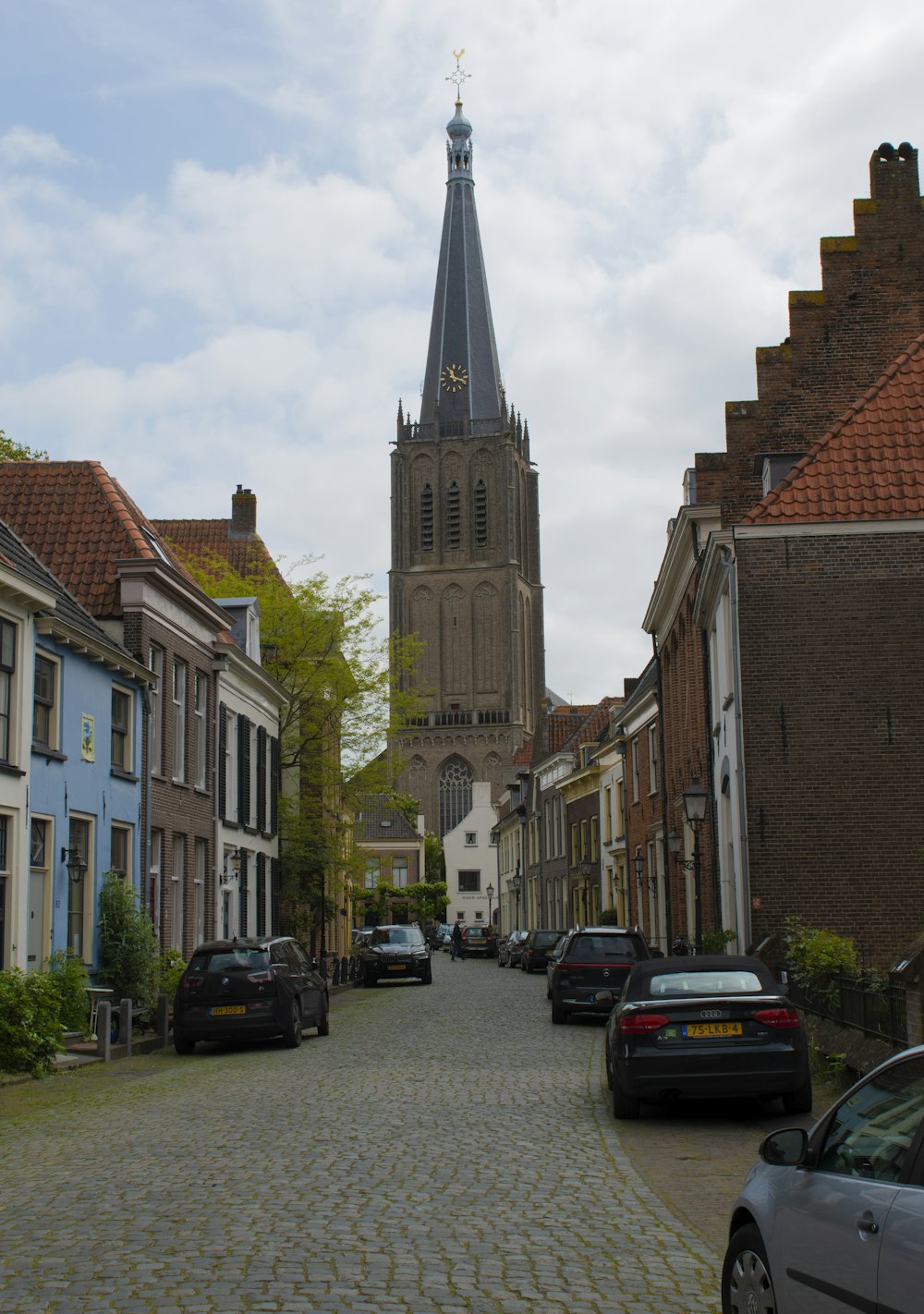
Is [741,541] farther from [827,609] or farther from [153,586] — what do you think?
[153,586]

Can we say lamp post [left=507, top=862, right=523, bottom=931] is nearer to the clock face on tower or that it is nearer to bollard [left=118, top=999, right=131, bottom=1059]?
bollard [left=118, top=999, right=131, bottom=1059]

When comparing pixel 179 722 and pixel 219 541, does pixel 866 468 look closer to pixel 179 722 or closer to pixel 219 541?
pixel 179 722

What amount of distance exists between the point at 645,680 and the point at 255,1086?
24.6 meters

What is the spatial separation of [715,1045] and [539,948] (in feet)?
107

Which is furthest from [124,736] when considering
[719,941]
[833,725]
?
[833,725]

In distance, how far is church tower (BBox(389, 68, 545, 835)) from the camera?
11888 cm

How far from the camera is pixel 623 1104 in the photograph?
1256 cm

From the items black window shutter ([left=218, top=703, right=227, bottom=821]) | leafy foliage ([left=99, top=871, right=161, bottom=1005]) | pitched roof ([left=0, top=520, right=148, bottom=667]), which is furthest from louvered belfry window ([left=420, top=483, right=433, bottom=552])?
leafy foliage ([left=99, top=871, right=161, bottom=1005])

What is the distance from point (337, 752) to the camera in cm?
3900

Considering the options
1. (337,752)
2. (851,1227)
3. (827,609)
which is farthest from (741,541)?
(337,752)

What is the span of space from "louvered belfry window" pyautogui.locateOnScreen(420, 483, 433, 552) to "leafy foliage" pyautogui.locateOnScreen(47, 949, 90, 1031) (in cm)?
10388

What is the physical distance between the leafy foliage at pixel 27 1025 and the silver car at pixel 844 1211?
11.3m

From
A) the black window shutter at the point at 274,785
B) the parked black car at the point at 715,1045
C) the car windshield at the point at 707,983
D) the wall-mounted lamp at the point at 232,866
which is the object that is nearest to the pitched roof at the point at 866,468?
the car windshield at the point at 707,983

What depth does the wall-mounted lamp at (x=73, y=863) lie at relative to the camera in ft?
67.6
